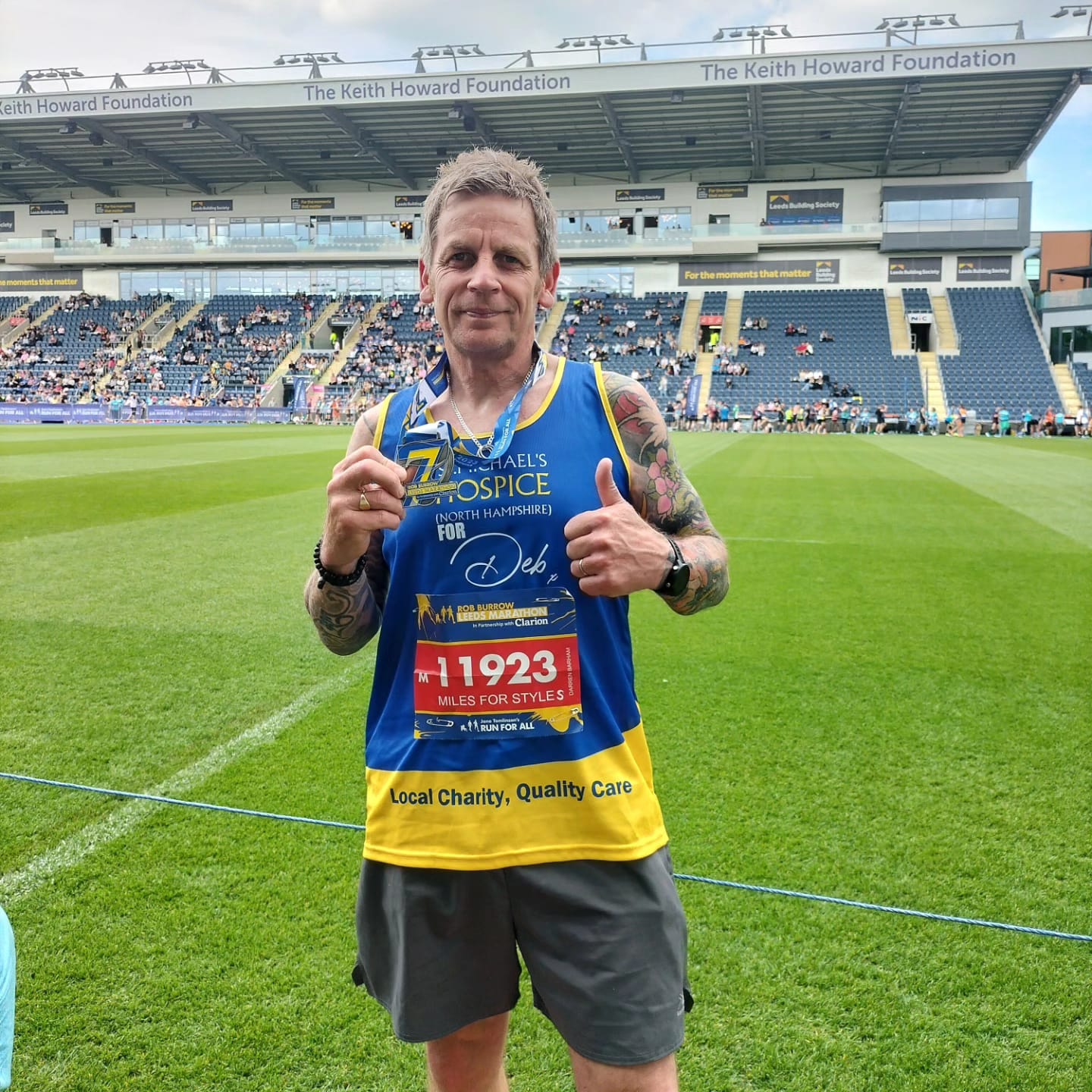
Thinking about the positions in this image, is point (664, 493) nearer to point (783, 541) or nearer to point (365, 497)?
point (365, 497)

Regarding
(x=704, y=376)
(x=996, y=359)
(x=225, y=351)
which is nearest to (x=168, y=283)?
(x=225, y=351)

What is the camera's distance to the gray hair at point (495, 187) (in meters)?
1.86

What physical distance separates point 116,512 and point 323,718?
8331mm

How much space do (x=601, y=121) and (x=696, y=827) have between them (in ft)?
149

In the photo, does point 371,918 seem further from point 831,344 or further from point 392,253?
point 392,253

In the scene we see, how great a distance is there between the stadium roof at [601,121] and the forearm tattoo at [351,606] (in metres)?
35.9

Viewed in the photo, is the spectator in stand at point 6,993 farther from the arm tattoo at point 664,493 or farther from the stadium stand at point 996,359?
the stadium stand at point 996,359

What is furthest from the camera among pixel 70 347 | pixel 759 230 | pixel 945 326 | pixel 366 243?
pixel 366 243

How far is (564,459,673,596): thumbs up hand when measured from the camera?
1.69 m

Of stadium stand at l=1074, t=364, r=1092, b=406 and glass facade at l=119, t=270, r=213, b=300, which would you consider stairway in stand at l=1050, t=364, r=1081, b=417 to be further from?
glass facade at l=119, t=270, r=213, b=300

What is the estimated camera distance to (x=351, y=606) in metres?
1.97

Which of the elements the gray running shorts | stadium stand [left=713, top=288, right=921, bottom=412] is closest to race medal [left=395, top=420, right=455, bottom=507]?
the gray running shorts

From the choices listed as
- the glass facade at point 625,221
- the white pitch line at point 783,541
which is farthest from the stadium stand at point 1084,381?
the white pitch line at point 783,541

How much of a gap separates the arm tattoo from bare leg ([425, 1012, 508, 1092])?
0.97 metres
